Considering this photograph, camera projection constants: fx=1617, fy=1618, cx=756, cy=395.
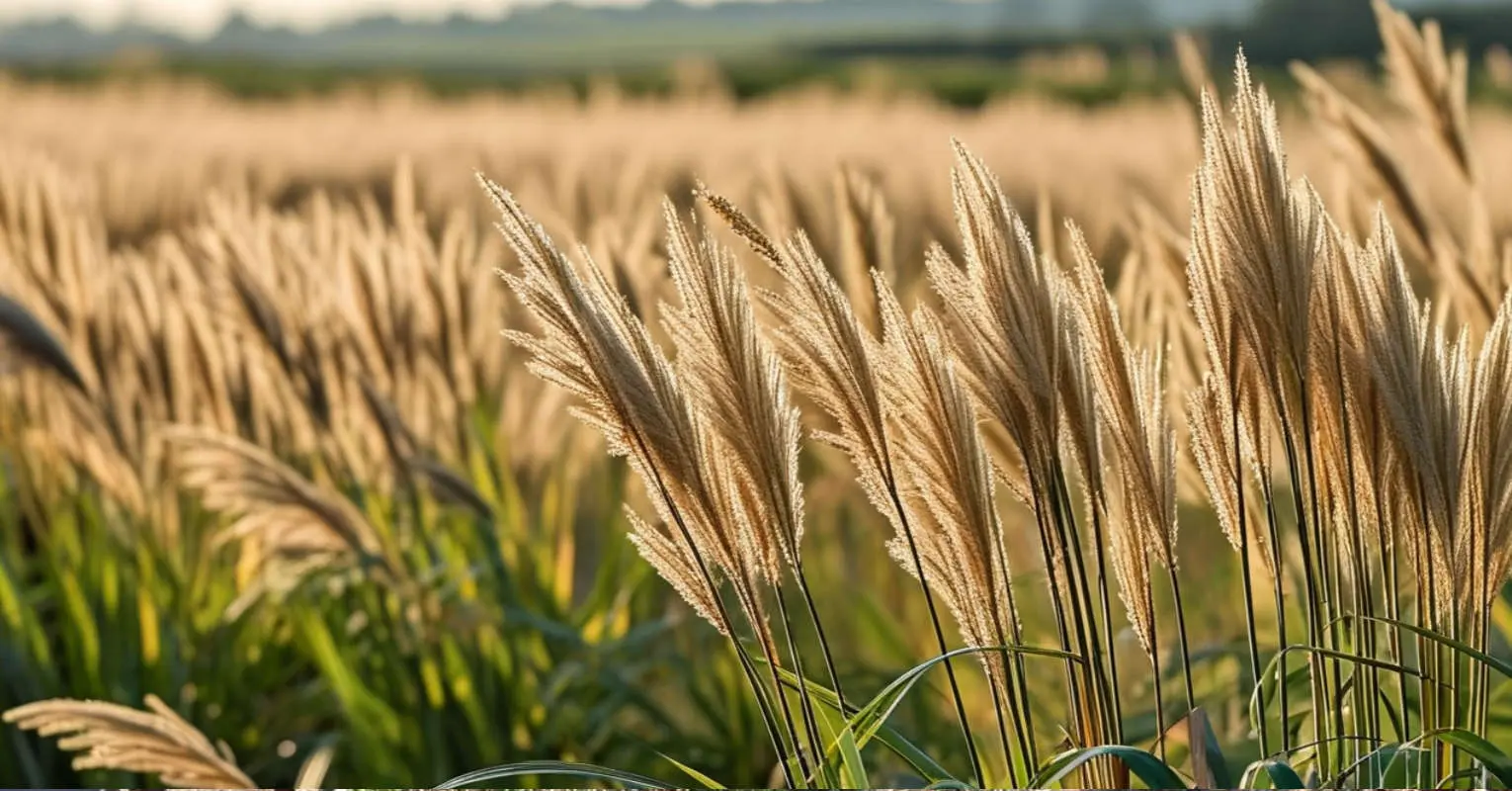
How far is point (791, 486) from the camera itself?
3.92 ft

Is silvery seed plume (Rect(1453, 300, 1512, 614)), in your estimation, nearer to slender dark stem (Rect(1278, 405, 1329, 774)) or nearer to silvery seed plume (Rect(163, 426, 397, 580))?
slender dark stem (Rect(1278, 405, 1329, 774))

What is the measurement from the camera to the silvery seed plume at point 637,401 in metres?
1.12

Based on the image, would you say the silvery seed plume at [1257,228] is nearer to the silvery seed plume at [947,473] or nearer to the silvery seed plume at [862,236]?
the silvery seed plume at [947,473]

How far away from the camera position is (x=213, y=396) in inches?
113

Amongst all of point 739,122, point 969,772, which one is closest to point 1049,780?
point 969,772

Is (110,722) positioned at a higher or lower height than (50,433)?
higher

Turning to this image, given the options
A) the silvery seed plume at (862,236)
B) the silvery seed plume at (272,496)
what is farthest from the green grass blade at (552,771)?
the silvery seed plume at (272,496)

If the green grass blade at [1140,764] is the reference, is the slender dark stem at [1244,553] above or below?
above

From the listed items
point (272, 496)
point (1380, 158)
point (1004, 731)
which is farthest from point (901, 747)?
point (1380, 158)

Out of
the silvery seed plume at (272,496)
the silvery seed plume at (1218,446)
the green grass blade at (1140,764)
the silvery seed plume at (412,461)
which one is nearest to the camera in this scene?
the green grass blade at (1140,764)

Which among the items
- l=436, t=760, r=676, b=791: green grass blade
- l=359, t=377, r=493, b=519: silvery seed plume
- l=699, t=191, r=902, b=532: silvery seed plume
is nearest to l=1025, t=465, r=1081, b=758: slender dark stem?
l=699, t=191, r=902, b=532: silvery seed plume

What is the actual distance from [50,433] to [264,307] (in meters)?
0.92

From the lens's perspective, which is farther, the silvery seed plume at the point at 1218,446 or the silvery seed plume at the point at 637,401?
the silvery seed plume at the point at 1218,446

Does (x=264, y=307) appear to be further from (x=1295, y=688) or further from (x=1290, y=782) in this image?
(x=1290, y=782)
